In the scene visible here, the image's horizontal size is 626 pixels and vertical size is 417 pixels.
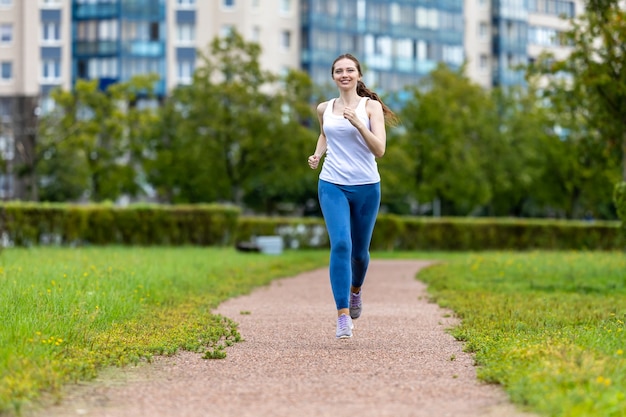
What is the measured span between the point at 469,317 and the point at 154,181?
2211 inches

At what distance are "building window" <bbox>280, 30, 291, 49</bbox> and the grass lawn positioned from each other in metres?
68.7

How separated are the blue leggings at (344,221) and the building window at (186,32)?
79.3 metres

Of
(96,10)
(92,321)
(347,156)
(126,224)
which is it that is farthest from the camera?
(96,10)

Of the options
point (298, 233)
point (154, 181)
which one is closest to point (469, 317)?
point (298, 233)

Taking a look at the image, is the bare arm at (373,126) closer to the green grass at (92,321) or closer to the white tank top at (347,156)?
the white tank top at (347,156)

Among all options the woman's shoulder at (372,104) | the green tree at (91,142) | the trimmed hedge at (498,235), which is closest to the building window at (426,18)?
the green tree at (91,142)

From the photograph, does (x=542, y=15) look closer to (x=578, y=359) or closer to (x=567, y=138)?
(x=567, y=138)

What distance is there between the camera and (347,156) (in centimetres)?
1118

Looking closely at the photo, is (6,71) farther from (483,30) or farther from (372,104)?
(372,104)

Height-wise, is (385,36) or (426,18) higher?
(426,18)

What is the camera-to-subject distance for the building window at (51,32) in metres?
88.7

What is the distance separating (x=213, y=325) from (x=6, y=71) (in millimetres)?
79951

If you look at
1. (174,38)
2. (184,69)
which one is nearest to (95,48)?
(174,38)

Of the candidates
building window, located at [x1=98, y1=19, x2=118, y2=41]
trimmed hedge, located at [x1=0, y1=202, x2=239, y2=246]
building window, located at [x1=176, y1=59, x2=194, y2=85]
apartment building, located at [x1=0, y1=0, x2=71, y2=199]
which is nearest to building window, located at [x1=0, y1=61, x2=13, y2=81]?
apartment building, located at [x1=0, y1=0, x2=71, y2=199]
